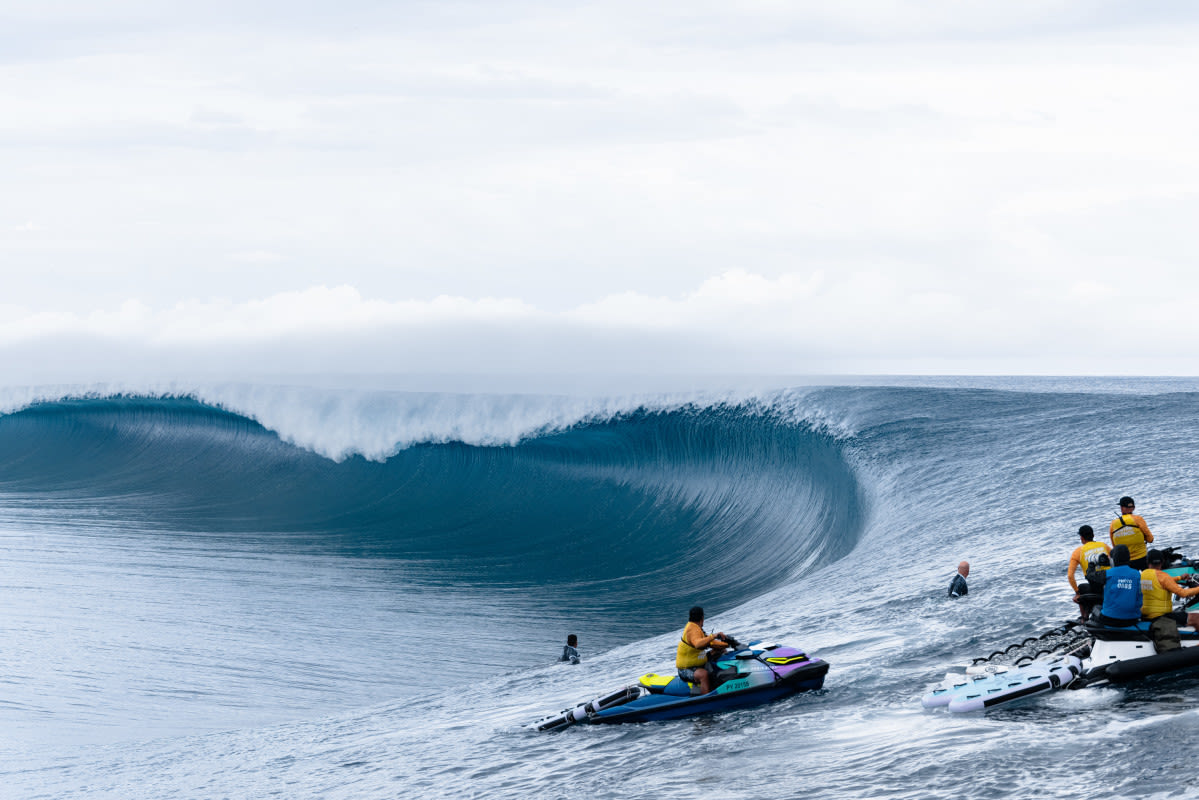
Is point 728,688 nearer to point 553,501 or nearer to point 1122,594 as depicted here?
point 1122,594

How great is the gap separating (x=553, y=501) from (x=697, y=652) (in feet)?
59.3

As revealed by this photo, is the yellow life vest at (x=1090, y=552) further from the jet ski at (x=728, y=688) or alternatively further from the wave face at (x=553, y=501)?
the wave face at (x=553, y=501)

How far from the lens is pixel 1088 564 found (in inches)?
422

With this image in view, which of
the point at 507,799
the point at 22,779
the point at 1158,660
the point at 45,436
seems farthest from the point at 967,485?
the point at 45,436

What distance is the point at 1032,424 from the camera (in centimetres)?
2291

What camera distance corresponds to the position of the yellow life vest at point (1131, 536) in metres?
10.9

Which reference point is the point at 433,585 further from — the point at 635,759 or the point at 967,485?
the point at 635,759

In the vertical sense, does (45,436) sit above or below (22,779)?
above

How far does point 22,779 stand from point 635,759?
20.6 ft

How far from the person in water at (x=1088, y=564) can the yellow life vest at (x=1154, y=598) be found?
1.14ft

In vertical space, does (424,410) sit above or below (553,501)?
above

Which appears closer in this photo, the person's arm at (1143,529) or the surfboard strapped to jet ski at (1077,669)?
the surfboard strapped to jet ski at (1077,669)

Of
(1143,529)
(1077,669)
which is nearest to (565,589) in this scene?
(1143,529)

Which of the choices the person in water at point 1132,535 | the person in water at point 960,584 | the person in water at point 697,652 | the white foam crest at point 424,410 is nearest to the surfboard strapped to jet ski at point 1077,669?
the person in water at point 1132,535
